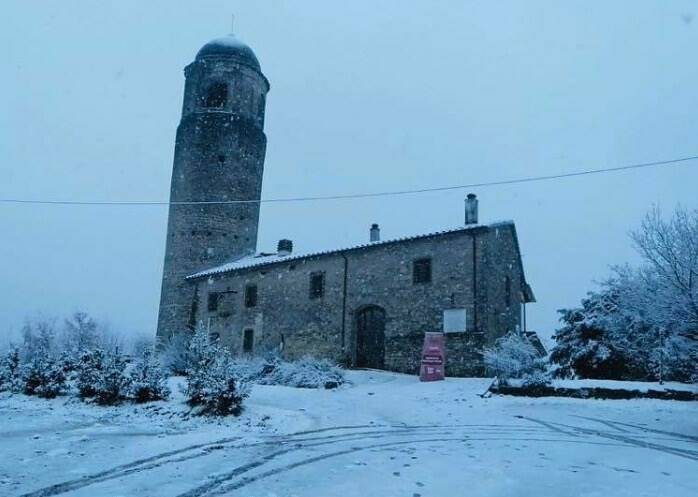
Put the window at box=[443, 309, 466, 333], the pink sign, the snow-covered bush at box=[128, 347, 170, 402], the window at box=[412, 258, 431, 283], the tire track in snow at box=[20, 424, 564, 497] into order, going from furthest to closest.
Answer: the window at box=[412, 258, 431, 283] → the window at box=[443, 309, 466, 333] → the pink sign → the snow-covered bush at box=[128, 347, 170, 402] → the tire track in snow at box=[20, 424, 564, 497]

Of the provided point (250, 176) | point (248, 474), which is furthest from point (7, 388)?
point (250, 176)

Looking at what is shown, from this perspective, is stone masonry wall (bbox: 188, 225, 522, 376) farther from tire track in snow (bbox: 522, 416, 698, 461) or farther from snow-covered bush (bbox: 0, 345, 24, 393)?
tire track in snow (bbox: 522, 416, 698, 461)

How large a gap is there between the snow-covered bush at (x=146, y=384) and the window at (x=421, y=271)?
32.3 ft

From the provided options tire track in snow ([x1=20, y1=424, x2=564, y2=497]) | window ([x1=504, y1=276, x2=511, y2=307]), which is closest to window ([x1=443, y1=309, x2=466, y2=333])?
window ([x1=504, y1=276, x2=511, y2=307])

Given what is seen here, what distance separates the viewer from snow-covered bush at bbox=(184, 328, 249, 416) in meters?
9.76

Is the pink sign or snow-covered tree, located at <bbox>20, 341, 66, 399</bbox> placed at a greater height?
the pink sign

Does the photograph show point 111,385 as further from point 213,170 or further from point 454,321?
point 213,170

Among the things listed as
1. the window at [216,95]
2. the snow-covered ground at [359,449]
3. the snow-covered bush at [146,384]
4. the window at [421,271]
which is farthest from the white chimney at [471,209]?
the window at [216,95]

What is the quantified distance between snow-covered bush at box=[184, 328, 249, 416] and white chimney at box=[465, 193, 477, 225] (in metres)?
11.5

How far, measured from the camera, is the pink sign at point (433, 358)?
16.4 metres

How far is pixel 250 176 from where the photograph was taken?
3009cm

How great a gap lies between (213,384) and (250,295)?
14.5 m

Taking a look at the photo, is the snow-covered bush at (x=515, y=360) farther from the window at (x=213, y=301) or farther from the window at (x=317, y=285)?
the window at (x=213, y=301)

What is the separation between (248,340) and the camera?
23734 millimetres
